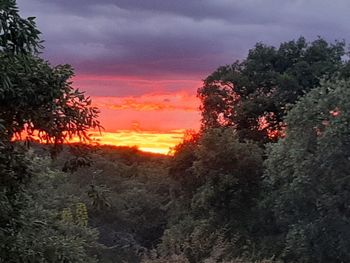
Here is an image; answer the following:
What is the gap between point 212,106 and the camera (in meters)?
31.9

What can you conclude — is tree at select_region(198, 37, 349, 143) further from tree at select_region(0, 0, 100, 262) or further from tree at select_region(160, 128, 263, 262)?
tree at select_region(0, 0, 100, 262)

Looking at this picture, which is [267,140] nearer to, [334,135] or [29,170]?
[334,135]

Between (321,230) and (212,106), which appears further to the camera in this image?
(212,106)

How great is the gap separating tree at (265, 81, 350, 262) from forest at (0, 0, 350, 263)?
0.14 feet

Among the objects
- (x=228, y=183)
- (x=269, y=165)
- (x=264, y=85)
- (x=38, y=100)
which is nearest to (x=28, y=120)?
(x=38, y=100)

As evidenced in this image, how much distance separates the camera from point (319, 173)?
62.8 ft

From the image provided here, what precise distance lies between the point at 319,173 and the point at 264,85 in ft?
45.7

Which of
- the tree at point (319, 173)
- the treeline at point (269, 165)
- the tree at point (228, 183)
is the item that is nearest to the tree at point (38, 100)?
the treeline at point (269, 165)

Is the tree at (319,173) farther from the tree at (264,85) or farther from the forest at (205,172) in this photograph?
the tree at (264,85)

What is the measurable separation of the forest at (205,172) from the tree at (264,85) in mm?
69

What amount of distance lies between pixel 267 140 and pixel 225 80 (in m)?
3.95

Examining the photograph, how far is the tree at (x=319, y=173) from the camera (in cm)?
1862

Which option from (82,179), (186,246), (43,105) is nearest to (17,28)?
(43,105)

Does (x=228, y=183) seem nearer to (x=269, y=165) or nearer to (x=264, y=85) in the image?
(x=269, y=165)
